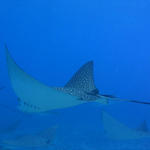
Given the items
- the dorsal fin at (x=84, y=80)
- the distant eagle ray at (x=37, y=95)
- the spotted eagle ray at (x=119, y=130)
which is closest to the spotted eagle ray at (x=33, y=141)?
the distant eagle ray at (x=37, y=95)

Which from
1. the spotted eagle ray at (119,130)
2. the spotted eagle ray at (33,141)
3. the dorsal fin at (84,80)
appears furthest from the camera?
the dorsal fin at (84,80)

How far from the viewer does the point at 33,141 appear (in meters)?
3.62

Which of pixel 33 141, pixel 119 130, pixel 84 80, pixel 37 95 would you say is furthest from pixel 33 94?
pixel 119 130

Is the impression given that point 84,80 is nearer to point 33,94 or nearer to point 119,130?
point 119,130

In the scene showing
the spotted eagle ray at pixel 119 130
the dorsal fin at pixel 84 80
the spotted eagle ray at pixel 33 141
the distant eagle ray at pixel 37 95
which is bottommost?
the spotted eagle ray at pixel 33 141

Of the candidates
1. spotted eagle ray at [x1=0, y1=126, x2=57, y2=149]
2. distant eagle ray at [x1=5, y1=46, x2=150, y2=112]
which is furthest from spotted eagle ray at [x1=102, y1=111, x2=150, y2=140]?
spotted eagle ray at [x1=0, y1=126, x2=57, y2=149]

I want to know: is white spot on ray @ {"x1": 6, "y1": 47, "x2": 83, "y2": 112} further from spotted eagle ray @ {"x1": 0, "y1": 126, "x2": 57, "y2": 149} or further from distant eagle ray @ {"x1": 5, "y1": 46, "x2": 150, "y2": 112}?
spotted eagle ray @ {"x1": 0, "y1": 126, "x2": 57, "y2": 149}

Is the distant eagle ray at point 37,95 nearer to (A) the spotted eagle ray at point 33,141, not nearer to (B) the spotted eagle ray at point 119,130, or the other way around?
(A) the spotted eagle ray at point 33,141

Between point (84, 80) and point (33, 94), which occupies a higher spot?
point (84, 80)

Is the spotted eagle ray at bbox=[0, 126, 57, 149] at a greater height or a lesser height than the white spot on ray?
lesser

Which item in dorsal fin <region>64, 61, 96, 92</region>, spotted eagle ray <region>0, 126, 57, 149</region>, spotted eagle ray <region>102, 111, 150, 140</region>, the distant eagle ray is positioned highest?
dorsal fin <region>64, 61, 96, 92</region>

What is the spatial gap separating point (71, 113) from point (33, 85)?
2.47 m

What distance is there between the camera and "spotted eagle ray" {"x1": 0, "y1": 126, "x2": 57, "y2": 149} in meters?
3.49

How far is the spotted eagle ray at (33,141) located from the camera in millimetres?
3487
